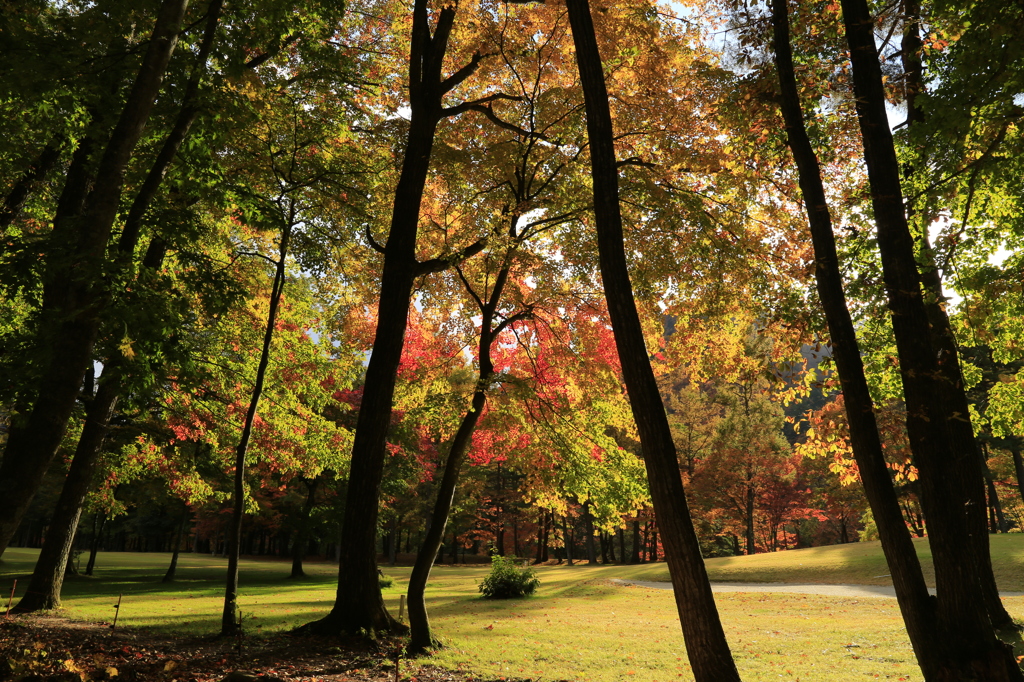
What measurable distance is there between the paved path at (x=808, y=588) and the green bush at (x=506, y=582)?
237 inches

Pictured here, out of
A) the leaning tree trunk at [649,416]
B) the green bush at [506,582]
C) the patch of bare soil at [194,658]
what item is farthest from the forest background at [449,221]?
the green bush at [506,582]

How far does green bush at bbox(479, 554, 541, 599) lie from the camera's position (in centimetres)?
1848

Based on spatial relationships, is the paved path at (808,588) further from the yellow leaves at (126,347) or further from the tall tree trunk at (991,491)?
the tall tree trunk at (991,491)

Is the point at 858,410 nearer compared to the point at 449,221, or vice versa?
the point at 858,410

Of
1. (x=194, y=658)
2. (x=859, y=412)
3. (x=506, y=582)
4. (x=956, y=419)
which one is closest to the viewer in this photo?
(x=956, y=419)

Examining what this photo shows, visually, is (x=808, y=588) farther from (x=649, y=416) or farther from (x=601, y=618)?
(x=649, y=416)

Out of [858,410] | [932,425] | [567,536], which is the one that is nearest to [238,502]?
[858,410]

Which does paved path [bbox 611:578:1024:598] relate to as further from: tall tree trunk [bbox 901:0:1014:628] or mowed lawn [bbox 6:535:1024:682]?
tall tree trunk [bbox 901:0:1014:628]

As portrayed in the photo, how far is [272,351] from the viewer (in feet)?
42.7

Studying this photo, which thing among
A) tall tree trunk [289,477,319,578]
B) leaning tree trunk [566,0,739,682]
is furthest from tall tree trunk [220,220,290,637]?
tall tree trunk [289,477,319,578]

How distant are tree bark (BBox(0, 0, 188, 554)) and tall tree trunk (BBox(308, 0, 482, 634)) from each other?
3463 mm

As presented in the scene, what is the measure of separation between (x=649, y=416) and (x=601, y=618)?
10.9m

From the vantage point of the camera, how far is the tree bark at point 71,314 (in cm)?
518

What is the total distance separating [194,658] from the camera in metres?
6.94
